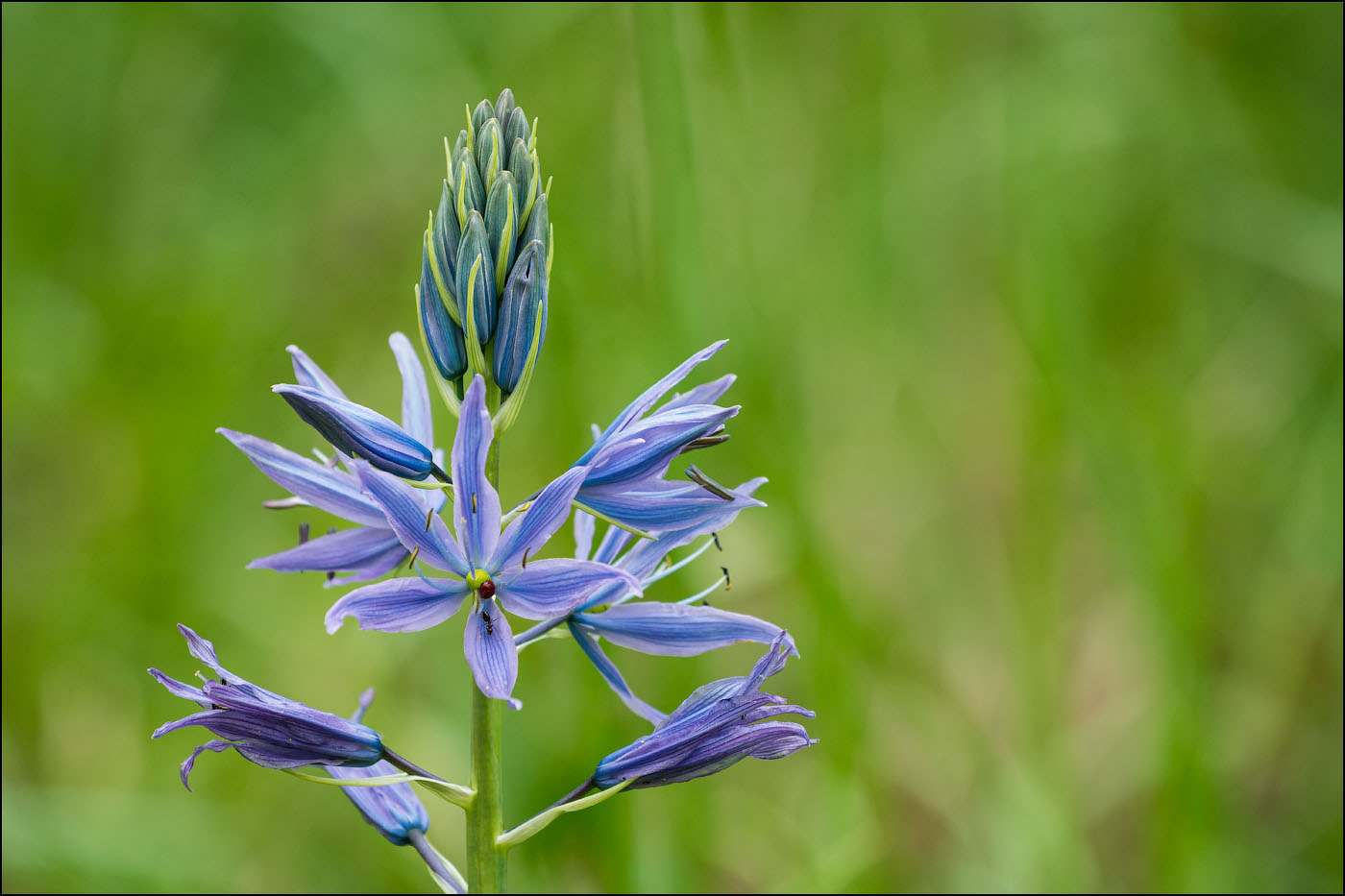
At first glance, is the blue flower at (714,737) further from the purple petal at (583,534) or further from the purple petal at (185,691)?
the purple petal at (185,691)

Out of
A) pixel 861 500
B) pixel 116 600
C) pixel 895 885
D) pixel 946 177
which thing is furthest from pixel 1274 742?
pixel 116 600

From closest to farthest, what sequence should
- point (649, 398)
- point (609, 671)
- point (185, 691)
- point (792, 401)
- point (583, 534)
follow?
point (185, 691), point (649, 398), point (609, 671), point (583, 534), point (792, 401)

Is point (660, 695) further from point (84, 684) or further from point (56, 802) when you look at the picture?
point (84, 684)

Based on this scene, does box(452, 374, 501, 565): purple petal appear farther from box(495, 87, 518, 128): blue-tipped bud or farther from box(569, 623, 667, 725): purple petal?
box(495, 87, 518, 128): blue-tipped bud

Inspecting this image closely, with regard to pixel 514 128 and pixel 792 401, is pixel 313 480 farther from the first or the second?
pixel 792 401

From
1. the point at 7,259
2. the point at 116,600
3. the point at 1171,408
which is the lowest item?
the point at 116,600

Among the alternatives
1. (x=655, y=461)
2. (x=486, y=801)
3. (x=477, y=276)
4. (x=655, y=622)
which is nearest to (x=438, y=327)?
(x=477, y=276)
